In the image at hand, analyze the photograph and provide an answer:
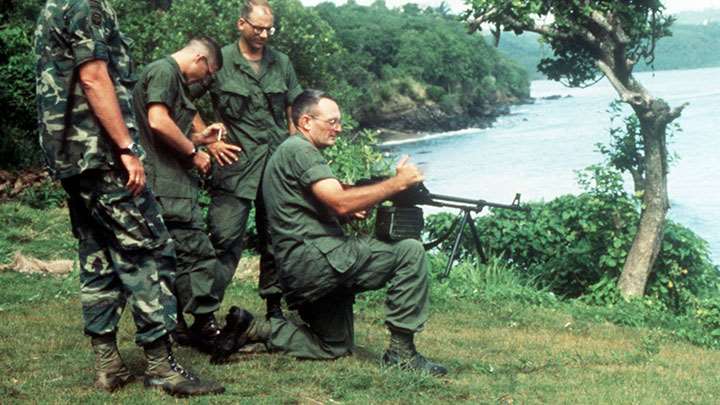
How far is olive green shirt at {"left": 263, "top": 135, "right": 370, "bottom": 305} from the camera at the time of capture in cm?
582

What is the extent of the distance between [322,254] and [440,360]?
3.82ft

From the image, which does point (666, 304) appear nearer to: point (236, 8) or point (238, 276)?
point (238, 276)

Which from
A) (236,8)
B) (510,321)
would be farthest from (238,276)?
(236,8)

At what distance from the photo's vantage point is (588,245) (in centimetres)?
1461

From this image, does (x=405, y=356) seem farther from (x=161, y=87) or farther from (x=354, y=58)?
(x=354, y=58)

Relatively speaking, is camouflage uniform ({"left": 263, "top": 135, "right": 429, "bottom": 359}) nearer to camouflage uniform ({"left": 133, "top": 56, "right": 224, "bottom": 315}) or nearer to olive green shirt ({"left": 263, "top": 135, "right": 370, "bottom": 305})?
olive green shirt ({"left": 263, "top": 135, "right": 370, "bottom": 305})

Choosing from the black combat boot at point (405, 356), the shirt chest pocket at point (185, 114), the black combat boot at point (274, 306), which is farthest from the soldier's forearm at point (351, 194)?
the black combat boot at point (274, 306)

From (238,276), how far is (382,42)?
62.6 meters

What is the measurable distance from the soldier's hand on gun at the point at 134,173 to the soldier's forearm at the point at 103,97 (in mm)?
69

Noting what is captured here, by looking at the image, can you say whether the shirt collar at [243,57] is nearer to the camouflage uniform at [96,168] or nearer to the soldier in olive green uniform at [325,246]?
the soldier in olive green uniform at [325,246]

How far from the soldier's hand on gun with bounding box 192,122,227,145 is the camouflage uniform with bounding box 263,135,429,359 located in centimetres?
51

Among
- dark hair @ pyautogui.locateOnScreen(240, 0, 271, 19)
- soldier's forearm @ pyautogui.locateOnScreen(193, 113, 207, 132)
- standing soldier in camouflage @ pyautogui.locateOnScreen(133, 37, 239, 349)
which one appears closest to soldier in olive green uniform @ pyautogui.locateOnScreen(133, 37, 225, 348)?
standing soldier in camouflage @ pyautogui.locateOnScreen(133, 37, 239, 349)

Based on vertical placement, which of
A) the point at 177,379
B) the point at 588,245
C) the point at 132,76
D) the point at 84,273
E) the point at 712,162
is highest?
the point at 132,76

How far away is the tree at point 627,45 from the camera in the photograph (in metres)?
13.9
